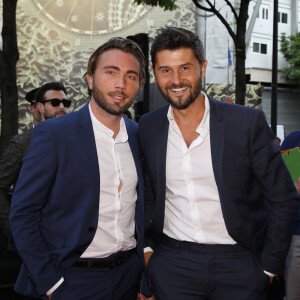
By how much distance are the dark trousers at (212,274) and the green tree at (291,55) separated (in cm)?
3113

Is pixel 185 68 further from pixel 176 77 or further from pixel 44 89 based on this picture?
pixel 44 89

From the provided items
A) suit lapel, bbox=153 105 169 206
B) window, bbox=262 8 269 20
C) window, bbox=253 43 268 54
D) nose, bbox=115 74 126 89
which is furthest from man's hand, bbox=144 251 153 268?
window, bbox=262 8 269 20

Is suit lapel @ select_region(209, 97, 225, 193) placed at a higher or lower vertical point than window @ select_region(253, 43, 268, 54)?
lower

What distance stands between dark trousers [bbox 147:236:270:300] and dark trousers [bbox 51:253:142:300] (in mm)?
254

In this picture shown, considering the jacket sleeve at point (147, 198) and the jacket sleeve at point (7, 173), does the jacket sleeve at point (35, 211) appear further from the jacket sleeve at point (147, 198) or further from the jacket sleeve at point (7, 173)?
the jacket sleeve at point (7, 173)

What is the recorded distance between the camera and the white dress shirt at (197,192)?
8.50 feet

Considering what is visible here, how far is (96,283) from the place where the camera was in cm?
252

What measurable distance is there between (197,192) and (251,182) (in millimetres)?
361

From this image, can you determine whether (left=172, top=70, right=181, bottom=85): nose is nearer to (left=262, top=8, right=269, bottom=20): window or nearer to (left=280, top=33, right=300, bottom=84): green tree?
(left=280, top=33, right=300, bottom=84): green tree

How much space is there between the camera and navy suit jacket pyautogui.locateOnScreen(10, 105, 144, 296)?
93.4 inches

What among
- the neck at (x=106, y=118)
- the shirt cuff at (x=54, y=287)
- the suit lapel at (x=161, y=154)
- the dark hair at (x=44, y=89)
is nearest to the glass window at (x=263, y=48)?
the dark hair at (x=44, y=89)

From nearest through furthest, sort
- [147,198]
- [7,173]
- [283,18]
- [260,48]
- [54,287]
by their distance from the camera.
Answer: [54,287], [147,198], [7,173], [260,48], [283,18]

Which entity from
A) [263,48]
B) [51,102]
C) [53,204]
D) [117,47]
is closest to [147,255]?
[53,204]

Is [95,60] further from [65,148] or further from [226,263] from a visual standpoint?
[226,263]
